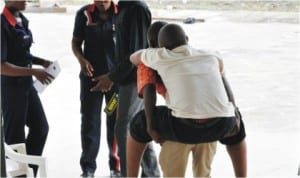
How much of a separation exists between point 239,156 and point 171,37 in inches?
20.5

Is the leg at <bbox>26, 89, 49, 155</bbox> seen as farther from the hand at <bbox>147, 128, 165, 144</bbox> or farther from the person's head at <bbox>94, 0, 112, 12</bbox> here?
the hand at <bbox>147, 128, 165, 144</bbox>

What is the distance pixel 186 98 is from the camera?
77.0 inches

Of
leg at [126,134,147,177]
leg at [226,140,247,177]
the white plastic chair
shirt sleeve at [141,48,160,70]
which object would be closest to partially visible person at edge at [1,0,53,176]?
the white plastic chair

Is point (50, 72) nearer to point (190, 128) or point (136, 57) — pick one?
point (136, 57)

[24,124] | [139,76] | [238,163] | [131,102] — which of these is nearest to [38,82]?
[24,124]

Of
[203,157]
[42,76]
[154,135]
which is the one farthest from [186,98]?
[42,76]

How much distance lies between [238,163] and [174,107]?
375mm

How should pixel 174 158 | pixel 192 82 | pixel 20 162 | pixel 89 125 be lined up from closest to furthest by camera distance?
pixel 192 82 < pixel 174 158 < pixel 20 162 < pixel 89 125

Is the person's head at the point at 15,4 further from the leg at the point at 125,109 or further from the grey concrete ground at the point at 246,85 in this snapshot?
the leg at the point at 125,109

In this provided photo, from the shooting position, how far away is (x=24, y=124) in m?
2.53

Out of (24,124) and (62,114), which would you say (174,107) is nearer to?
(24,124)

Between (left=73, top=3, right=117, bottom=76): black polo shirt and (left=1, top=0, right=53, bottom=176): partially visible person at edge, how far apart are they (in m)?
0.20

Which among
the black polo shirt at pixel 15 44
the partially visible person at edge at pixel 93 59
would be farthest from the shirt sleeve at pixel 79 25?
the black polo shirt at pixel 15 44

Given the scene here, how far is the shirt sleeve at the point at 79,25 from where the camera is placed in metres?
2.56
